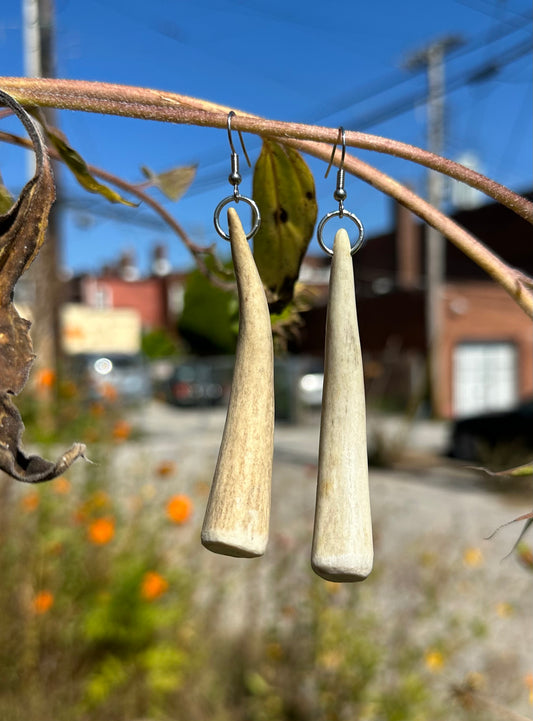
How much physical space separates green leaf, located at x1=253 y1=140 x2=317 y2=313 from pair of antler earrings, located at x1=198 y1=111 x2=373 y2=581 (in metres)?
0.15

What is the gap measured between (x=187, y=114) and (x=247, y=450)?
202mm

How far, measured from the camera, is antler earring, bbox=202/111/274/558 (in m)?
0.41

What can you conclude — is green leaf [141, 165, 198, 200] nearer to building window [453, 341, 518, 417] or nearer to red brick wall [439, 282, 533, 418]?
red brick wall [439, 282, 533, 418]

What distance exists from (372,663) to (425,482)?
4.82 meters

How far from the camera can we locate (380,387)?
1389 cm

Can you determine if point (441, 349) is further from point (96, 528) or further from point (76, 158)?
point (76, 158)

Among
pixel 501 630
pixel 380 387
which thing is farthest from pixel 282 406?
pixel 501 630

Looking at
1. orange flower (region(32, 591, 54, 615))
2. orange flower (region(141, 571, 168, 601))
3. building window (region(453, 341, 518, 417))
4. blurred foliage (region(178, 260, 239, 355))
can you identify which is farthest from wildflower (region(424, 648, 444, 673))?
blurred foliage (region(178, 260, 239, 355))

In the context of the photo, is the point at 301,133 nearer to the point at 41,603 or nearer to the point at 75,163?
the point at 75,163

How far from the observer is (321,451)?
1.40 ft

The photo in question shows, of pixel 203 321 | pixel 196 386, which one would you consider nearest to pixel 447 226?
pixel 196 386

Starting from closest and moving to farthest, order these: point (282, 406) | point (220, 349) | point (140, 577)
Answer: point (140, 577) < point (282, 406) < point (220, 349)

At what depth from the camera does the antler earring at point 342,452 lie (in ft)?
1.33

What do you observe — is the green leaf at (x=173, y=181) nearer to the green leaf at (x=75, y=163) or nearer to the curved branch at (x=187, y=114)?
the green leaf at (x=75, y=163)
